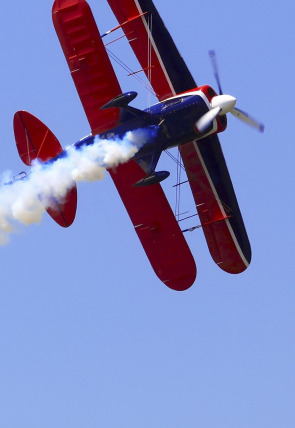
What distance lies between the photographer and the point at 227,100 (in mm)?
32062

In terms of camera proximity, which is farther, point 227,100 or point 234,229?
point 234,229

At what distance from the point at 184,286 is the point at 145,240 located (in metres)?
1.42

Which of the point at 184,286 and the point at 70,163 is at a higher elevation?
the point at 70,163

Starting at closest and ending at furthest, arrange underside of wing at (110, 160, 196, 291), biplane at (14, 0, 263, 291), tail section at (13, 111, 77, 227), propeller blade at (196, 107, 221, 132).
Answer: propeller blade at (196, 107, 221, 132), biplane at (14, 0, 263, 291), tail section at (13, 111, 77, 227), underside of wing at (110, 160, 196, 291)

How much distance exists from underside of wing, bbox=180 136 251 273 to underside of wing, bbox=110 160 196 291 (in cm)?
89

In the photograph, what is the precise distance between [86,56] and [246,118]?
389 cm

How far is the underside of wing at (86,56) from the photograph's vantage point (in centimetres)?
3216

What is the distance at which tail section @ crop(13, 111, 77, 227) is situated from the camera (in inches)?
1314

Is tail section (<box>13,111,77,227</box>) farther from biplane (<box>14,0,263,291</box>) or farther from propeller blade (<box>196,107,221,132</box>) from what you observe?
propeller blade (<box>196,107,221,132</box>)

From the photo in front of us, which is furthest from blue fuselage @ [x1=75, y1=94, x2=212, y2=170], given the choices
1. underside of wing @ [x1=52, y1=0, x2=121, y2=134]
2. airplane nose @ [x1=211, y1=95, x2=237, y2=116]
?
underside of wing @ [x1=52, y1=0, x2=121, y2=134]

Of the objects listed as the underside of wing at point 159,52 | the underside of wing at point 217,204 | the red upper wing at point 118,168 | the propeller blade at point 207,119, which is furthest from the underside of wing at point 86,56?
the underside of wing at point 217,204

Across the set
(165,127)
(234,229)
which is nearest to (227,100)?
(165,127)

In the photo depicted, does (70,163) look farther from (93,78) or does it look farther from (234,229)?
(234,229)

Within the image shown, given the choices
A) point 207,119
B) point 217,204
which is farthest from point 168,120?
point 217,204
